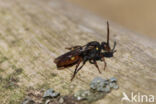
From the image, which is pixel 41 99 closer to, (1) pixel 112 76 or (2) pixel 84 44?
(1) pixel 112 76

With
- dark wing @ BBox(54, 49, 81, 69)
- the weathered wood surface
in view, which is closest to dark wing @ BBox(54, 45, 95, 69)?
dark wing @ BBox(54, 49, 81, 69)

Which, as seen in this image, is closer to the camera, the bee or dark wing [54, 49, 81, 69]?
dark wing [54, 49, 81, 69]

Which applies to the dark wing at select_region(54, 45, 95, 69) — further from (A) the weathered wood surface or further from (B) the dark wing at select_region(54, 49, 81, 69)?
(A) the weathered wood surface

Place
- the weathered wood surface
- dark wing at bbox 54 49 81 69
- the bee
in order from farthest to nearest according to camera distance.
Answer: the bee → dark wing at bbox 54 49 81 69 → the weathered wood surface

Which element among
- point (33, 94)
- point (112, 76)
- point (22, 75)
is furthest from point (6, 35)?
point (112, 76)

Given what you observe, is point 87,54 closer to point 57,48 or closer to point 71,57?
point 71,57

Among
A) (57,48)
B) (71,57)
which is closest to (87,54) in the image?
(71,57)
